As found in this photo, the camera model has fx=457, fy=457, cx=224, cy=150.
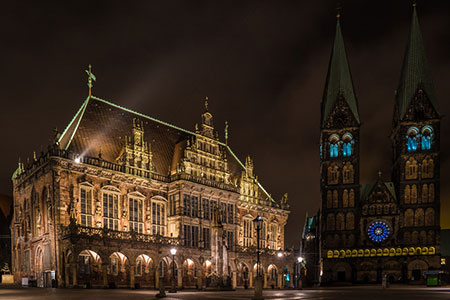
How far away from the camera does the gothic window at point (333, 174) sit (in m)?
78.1

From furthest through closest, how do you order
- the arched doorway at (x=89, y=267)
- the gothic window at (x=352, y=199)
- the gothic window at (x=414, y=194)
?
1. the gothic window at (x=352, y=199)
2. the gothic window at (x=414, y=194)
3. the arched doorway at (x=89, y=267)

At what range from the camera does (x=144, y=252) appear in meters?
40.5

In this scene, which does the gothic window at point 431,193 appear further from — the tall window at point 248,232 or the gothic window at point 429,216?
the tall window at point 248,232

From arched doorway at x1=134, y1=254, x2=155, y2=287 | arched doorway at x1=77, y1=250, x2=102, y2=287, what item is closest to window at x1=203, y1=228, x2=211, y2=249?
arched doorway at x1=134, y1=254, x2=155, y2=287

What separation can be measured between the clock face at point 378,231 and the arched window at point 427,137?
14.3 meters

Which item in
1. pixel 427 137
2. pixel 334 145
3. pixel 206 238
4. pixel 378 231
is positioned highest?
pixel 427 137

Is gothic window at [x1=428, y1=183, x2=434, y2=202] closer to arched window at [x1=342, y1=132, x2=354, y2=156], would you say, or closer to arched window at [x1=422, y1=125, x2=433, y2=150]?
arched window at [x1=422, y1=125, x2=433, y2=150]

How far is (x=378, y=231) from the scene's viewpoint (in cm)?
7469

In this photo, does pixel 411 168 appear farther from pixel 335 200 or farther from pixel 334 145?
pixel 335 200

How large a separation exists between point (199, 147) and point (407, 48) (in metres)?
48.7

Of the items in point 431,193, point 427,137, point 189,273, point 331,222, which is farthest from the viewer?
point 331,222

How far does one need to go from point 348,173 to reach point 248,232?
2788cm

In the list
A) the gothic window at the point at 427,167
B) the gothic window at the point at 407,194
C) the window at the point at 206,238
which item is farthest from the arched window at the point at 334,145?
the window at the point at 206,238

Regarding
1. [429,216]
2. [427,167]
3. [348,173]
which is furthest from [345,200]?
[427,167]
